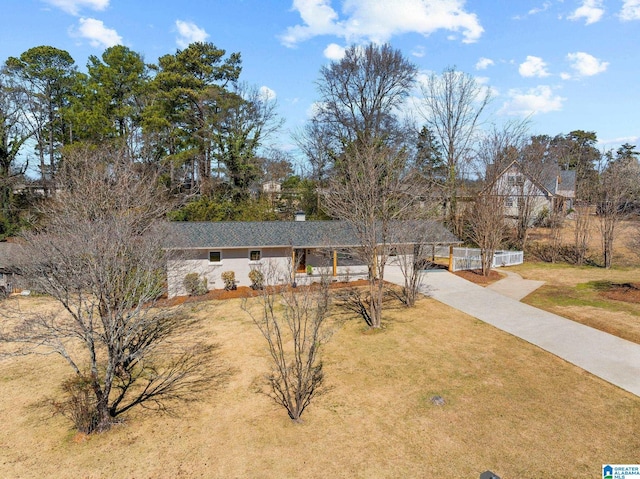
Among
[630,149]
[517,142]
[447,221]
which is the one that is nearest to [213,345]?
[447,221]

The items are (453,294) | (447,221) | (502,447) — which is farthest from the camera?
(447,221)

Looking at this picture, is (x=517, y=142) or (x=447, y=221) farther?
(x=447, y=221)

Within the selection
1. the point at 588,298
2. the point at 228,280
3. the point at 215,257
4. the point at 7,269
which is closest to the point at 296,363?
the point at 228,280

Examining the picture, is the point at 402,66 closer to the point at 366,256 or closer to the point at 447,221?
the point at 447,221

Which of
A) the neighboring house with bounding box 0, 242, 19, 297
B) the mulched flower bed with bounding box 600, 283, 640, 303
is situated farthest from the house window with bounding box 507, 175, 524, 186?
the neighboring house with bounding box 0, 242, 19, 297

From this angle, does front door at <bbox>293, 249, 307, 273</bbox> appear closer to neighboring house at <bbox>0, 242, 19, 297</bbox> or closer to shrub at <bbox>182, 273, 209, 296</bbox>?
shrub at <bbox>182, 273, 209, 296</bbox>

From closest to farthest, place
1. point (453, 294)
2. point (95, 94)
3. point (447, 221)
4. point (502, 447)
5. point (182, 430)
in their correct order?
point (502, 447), point (182, 430), point (453, 294), point (95, 94), point (447, 221)

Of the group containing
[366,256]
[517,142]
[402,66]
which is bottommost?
[366,256]
